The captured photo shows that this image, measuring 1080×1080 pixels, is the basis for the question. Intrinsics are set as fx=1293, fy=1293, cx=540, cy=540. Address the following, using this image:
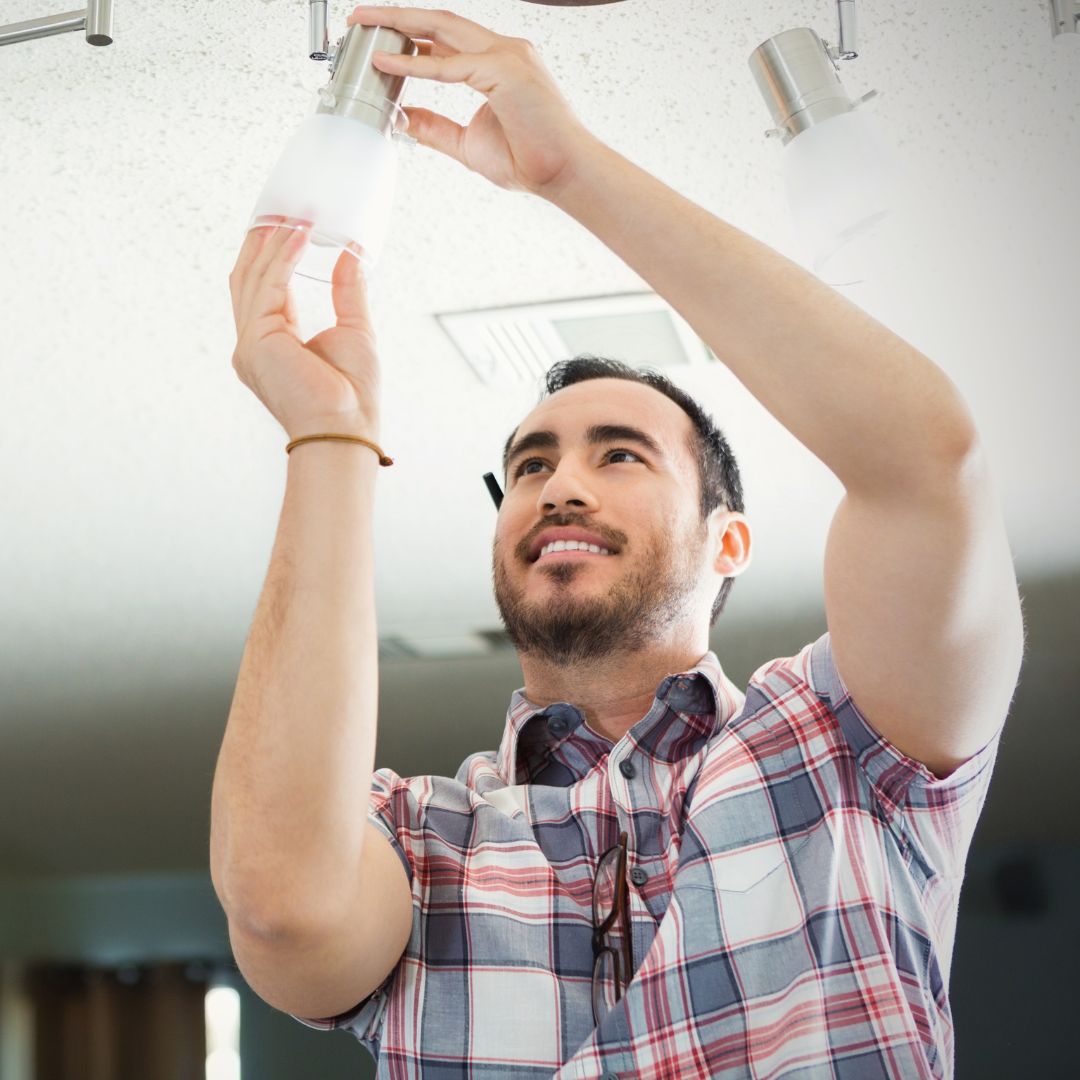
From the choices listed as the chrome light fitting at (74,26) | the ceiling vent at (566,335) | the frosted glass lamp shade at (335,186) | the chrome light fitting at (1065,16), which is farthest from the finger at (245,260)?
the ceiling vent at (566,335)

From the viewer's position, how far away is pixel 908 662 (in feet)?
3.07

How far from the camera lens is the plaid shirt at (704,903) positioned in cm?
94

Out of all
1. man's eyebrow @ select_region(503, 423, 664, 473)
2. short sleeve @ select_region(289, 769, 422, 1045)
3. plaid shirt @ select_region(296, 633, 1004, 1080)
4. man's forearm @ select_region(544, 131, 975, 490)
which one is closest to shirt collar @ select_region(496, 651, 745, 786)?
plaid shirt @ select_region(296, 633, 1004, 1080)

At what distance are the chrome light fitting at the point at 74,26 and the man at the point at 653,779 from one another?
0.80 feet

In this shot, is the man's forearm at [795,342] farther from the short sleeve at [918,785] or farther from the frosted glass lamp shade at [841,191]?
the short sleeve at [918,785]

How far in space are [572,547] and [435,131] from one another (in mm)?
442

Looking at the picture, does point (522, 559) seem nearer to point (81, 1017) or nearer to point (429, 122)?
point (429, 122)

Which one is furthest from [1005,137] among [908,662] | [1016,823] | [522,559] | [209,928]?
[209,928]

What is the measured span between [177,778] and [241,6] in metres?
3.02

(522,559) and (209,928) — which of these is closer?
(522,559)

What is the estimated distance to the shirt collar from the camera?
1.16 meters

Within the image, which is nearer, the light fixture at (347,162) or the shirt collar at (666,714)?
the light fixture at (347,162)

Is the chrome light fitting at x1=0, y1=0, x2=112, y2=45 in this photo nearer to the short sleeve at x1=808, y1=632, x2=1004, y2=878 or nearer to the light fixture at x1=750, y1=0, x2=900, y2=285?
the light fixture at x1=750, y1=0, x2=900, y2=285

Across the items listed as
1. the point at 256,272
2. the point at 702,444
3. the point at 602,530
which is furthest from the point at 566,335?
the point at 256,272
